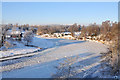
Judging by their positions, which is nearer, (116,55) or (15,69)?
(116,55)

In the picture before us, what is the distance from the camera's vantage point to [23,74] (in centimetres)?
629

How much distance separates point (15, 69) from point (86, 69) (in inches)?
184

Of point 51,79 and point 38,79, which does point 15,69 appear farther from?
point 51,79

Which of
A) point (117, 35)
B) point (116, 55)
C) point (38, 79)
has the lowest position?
point (38, 79)

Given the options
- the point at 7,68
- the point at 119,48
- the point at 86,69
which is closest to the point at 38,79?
the point at 7,68

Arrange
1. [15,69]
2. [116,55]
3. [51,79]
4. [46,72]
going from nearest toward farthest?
[51,79], [116,55], [46,72], [15,69]

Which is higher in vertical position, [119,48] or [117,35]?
[117,35]

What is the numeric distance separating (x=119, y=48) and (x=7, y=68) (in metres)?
7.20

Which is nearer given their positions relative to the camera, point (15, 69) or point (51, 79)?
point (51, 79)

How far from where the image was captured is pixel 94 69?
278 inches

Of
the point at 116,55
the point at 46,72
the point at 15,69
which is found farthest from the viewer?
the point at 15,69

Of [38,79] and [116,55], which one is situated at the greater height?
[116,55]

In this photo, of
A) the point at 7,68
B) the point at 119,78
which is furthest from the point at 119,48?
the point at 7,68

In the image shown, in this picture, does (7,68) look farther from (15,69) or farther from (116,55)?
(116,55)
